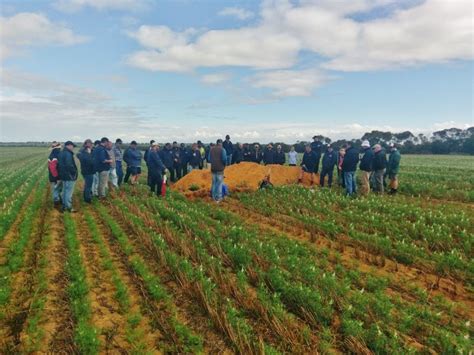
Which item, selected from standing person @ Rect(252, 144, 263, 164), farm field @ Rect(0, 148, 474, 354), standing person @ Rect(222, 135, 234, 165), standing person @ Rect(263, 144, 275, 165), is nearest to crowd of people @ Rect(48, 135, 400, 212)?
standing person @ Rect(222, 135, 234, 165)

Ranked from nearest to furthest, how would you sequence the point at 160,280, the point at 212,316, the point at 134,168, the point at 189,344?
1. the point at 189,344
2. the point at 212,316
3. the point at 160,280
4. the point at 134,168

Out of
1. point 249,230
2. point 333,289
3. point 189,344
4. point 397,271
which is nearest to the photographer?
point 189,344

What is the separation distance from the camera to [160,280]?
6496 millimetres

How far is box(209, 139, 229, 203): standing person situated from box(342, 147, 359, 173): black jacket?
4.90m

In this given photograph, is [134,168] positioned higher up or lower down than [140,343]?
higher up

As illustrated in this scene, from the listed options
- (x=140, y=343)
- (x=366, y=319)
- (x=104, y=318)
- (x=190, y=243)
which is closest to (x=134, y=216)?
(x=190, y=243)

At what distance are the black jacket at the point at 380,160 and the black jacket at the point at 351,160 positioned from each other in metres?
1.07

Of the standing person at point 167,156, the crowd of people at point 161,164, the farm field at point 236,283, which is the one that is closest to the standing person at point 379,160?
the crowd of people at point 161,164

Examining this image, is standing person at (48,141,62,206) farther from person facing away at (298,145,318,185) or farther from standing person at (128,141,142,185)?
person facing away at (298,145,318,185)

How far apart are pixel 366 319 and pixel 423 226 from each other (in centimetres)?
554

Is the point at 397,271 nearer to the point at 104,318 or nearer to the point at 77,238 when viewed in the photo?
the point at 104,318

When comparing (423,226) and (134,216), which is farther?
(134,216)

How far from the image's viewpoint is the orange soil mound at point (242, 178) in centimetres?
1694

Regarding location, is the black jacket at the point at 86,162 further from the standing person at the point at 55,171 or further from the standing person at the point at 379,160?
the standing person at the point at 379,160
